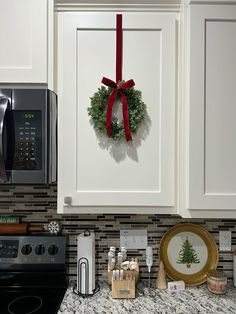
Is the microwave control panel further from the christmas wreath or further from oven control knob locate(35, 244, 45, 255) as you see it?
oven control knob locate(35, 244, 45, 255)

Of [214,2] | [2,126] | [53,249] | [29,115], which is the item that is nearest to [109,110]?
[29,115]

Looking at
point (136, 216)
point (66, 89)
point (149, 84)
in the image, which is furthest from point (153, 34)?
point (136, 216)

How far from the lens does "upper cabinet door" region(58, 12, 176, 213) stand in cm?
126

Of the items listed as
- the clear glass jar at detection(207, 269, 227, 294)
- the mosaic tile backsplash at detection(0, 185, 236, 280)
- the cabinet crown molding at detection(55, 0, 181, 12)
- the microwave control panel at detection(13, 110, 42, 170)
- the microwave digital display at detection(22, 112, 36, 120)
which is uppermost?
the cabinet crown molding at detection(55, 0, 181, 12)

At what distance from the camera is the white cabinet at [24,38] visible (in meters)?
1.26

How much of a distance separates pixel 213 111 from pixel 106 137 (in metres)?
0.47

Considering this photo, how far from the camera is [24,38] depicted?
4.14 feet

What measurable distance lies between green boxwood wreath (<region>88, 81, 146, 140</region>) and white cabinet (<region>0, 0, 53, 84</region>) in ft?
0.90

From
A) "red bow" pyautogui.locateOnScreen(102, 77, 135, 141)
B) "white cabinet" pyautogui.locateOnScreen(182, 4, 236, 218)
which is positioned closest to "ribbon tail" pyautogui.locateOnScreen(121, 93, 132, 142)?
"red bow" pyautogui.locateOnScreen(102, 77, 135, 141)

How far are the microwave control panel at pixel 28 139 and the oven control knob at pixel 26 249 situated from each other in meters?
0.52

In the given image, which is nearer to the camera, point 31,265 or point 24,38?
point 24,38

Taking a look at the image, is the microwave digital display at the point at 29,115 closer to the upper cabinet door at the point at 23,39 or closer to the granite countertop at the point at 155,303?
the upper cabinet door at the point at 23,39

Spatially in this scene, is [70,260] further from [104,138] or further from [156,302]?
[104,138]

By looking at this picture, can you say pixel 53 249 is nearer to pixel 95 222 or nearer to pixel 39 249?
pixel 39 249
